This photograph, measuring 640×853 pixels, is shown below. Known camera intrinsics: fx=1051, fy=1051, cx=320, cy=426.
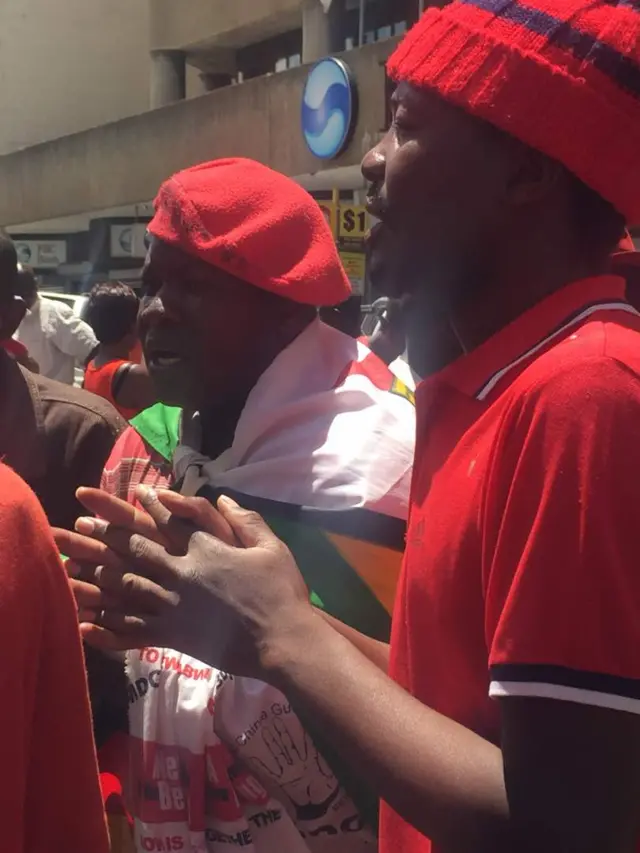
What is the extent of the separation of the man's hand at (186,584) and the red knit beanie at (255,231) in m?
0.78

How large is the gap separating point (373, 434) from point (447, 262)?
725 mm

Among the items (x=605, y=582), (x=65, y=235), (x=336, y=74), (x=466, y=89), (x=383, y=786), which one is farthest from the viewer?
(x=65, y=235)

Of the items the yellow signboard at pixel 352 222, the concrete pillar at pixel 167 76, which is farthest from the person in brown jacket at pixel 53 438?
the concrete pillar at pixel 167 76

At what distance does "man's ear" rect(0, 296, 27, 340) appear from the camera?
279 centimetres

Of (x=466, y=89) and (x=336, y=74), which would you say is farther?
(x=336, y=74)

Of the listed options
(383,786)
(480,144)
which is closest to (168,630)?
(383,786)

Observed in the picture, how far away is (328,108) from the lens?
39.4 ft

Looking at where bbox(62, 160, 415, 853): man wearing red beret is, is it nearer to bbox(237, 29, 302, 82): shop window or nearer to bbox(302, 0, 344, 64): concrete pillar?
bbox(302, 0, 344, 64): concrete pillar

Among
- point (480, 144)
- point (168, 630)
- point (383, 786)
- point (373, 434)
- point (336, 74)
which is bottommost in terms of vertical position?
point (383, 786)

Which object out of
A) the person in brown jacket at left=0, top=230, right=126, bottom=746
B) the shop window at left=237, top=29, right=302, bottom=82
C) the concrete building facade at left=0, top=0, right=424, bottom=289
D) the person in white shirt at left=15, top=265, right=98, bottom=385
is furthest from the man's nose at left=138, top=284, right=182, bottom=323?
the shop window at left=237, top=29, right=302, bottom=82

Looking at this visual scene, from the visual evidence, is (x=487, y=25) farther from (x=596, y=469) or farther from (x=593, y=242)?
(x=596, y=469)

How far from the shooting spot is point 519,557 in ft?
3.35

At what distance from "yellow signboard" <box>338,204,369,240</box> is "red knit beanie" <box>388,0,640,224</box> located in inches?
285

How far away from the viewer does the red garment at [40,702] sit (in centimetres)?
110
